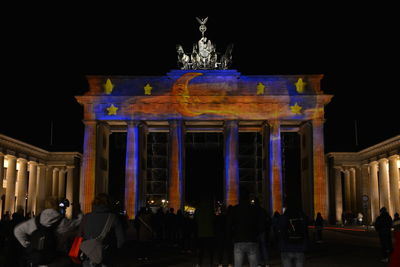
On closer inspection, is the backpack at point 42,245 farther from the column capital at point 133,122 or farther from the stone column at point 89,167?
the column capital at point 133,122

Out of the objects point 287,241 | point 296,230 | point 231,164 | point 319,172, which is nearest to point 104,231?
point 287,241

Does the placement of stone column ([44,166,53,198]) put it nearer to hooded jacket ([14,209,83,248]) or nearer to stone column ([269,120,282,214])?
stone column ([269,120,282,214])

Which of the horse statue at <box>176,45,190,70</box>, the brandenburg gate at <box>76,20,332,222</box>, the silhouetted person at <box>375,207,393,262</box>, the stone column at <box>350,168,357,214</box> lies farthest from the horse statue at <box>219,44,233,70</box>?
the silhouetted person at <box>375,207,393,262</box>

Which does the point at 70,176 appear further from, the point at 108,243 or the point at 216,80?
the point at 108,243

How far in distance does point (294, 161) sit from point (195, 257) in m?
53.7

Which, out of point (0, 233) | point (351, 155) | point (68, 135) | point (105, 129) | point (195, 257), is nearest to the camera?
point (0, 233)

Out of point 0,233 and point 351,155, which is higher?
point 351,155

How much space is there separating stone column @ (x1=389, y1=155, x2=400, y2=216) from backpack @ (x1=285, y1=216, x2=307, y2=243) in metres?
45.5

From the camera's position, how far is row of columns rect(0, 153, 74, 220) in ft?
189

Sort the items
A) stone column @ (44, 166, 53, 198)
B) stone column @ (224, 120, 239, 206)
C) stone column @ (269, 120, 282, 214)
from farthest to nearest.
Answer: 1. stone column @ (44, 166, 53, 198)
2. stone column @ (224, 120, 239, 206)
3. stone column @ (269, 120, 282, 214)

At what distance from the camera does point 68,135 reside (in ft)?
299

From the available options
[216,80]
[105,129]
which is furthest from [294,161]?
[105,129]

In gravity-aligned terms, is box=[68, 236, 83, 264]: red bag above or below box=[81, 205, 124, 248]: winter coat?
below

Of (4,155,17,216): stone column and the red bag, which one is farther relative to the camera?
(4,155,17,216): stone column
